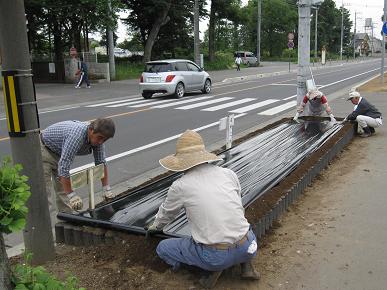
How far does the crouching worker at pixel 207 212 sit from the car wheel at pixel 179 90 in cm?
1590

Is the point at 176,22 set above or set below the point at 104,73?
above

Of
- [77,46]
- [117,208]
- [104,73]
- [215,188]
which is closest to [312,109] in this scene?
[117,208]

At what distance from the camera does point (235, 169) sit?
240 inches

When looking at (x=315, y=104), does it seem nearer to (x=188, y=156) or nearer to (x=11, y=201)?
(x=188, y=156)

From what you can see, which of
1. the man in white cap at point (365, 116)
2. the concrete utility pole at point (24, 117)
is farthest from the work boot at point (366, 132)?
the concrete utility pole at point (24, 117)

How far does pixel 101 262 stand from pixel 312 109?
763 cm

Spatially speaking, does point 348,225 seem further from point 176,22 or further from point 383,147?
point 176,22

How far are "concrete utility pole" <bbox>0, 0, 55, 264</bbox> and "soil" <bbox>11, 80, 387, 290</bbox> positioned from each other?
0.31 meters

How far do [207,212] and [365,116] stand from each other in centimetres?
700

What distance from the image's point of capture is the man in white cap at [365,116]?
30.0 feet

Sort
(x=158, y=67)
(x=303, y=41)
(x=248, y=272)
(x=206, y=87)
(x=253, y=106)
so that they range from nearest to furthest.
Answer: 1. (x=248, y=272)
2. (x=303, y=41)
3. (x=253, y=106)
4. (x=158, y=67)
5. (x=206, y=87)

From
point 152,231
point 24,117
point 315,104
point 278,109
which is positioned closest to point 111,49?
point 278,109

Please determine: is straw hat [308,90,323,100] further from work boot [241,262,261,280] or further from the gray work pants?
work boot [241,262,261,280]

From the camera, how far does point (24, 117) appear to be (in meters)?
3.47
